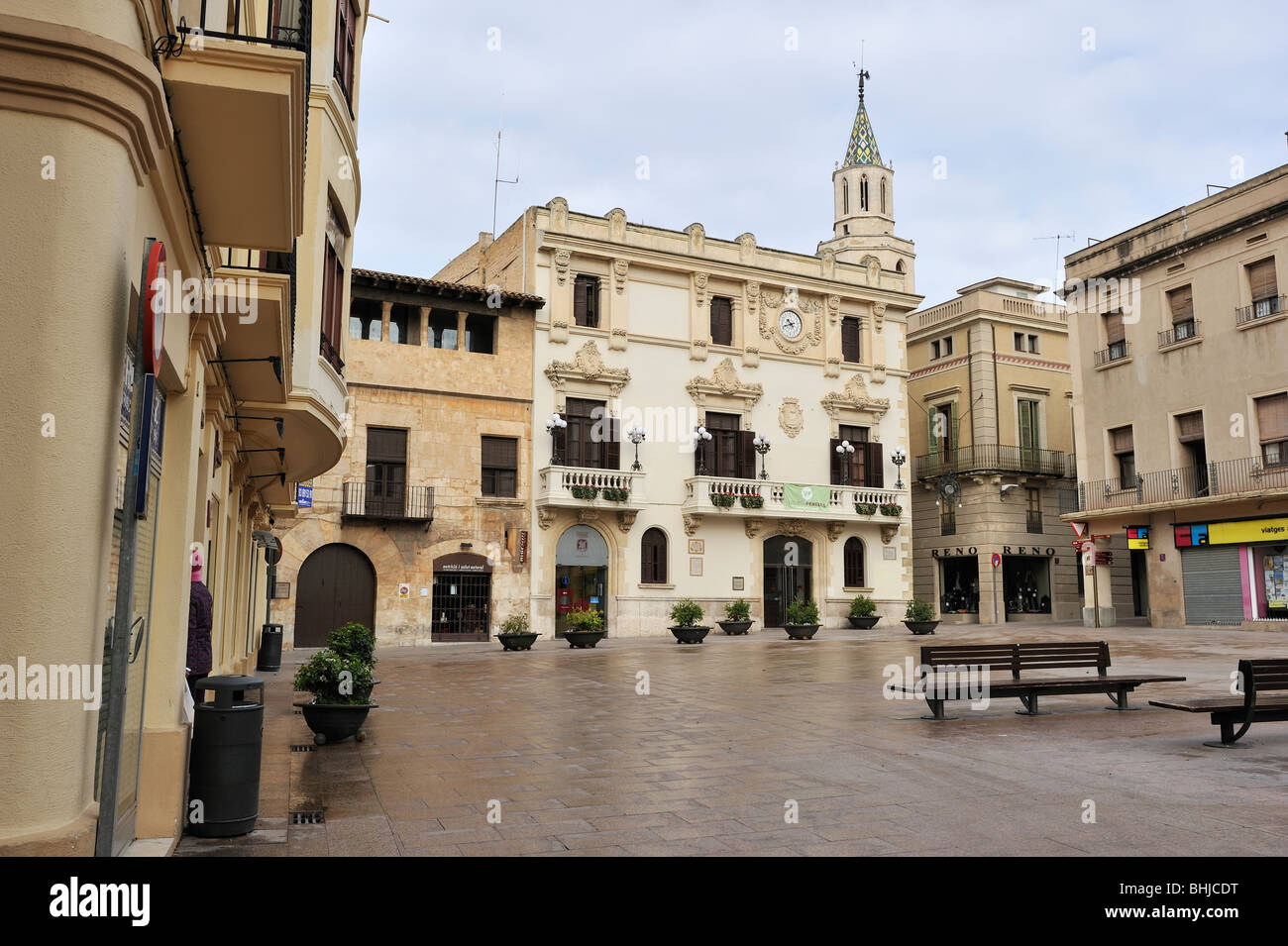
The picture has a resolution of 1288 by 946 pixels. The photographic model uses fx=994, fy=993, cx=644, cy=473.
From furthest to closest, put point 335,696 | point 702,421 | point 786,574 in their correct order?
point 786,574 → point 702,421 → point 335,696

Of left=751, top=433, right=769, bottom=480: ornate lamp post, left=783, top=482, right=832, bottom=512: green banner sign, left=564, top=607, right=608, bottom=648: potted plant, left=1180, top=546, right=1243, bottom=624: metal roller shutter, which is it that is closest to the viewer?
left=564, top=607, right=608, bottom=648: potted plant

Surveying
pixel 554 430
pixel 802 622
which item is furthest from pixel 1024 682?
pixel 554 430

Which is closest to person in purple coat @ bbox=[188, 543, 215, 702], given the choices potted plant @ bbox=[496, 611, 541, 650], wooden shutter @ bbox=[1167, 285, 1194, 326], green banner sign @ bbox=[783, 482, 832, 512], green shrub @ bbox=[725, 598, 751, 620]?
potted plant @ bbox=[496, 611, 541, 650]

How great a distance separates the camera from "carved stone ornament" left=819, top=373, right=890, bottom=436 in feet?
123

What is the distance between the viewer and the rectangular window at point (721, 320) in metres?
36.3

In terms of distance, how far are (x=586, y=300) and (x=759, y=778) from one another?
28.0 m

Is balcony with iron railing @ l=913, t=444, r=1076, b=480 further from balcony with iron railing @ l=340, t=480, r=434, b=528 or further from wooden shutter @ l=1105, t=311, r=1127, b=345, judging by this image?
balcony with iron railing @ l=340, t=480, r=434, b=528

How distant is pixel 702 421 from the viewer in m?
35.2

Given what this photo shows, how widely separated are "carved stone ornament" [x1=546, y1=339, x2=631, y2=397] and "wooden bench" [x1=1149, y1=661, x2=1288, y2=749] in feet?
83.7

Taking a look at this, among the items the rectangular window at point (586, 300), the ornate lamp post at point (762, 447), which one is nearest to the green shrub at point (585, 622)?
the ornate lamp post at point (762, 447)

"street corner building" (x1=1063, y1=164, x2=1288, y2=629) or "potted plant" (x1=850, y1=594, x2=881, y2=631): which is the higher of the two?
"street corner building" (x1=1063, y1=164, x2=1288, y2=629)

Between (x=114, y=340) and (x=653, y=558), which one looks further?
(x=653, y=558)

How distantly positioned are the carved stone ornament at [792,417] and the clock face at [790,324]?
253 cm

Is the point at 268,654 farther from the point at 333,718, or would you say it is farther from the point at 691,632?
the point at 691,632
